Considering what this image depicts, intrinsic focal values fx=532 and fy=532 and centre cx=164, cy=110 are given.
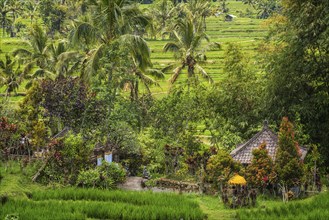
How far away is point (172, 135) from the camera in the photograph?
2138 centimetres

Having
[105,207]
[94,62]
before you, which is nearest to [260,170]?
[105,207]

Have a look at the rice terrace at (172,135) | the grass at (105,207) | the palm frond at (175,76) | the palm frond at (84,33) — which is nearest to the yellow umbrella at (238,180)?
the rice terrace at (172,135)

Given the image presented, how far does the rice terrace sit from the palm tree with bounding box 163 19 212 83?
0.22 feet

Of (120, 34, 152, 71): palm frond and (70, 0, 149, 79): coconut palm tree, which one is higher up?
(70, 0, 149, 79): coconut palm tree

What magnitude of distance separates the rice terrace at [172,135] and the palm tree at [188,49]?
7cm

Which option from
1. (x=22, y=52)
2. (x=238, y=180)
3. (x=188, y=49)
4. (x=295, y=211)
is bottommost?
(x=295, y=211)

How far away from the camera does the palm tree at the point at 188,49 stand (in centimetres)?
2538

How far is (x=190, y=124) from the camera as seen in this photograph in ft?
68.5

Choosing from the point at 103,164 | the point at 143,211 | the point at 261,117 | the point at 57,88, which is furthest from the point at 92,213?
the point at 261,117

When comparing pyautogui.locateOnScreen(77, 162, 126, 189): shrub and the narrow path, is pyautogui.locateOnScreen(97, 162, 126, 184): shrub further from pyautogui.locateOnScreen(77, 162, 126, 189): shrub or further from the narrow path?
the narrow path

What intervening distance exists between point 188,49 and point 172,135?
596 cm

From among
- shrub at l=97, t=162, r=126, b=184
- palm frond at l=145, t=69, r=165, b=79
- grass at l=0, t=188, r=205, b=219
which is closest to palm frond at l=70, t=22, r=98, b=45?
palm frond at l=145, t=69, r=165, b=79

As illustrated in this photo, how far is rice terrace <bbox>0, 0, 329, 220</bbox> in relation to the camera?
13.7 metres

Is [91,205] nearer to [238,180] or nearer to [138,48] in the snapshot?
[238,180]
